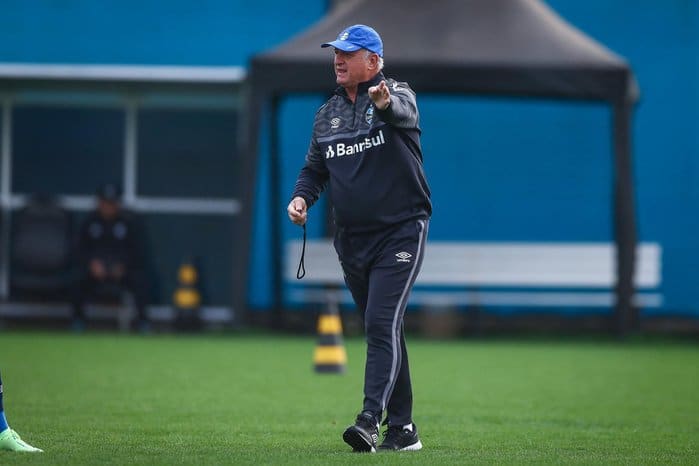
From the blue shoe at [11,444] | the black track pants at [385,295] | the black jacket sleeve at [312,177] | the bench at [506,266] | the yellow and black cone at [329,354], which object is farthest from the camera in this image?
the bench at [506,266]

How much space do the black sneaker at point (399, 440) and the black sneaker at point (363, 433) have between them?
242mm

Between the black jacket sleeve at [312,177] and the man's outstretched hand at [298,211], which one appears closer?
the man's outstretched hand at [298,211]

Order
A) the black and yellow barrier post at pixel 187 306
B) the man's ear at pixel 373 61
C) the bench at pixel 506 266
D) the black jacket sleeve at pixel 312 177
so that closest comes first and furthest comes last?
the man's ear at pixel 373 61
the black jacket sleeve at pixel 312 177
the bench at pixel 506 266
the black and yellow barrier post at pixel 187 306

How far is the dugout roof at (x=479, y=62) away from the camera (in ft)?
51.3

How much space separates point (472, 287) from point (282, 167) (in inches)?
115

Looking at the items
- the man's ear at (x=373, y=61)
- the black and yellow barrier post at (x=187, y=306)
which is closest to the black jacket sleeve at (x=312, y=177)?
the man's ear at (x=373, y=61)

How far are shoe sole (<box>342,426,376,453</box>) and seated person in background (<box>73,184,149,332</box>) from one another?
1124cm

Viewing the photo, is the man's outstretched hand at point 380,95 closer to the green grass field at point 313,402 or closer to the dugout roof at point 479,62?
the green grass field at point 313,402

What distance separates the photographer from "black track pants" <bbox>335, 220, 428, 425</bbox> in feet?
21.4

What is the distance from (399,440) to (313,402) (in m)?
2.76

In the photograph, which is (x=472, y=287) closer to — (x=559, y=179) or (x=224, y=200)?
(x=559, y=179)

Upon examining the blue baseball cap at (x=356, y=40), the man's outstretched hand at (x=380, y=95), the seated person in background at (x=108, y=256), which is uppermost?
the blue baseball cap at (x=356, y=40)

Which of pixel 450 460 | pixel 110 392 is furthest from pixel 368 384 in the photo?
pixel 110 392

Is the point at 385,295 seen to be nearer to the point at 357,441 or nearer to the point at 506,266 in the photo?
the point at 357,441
